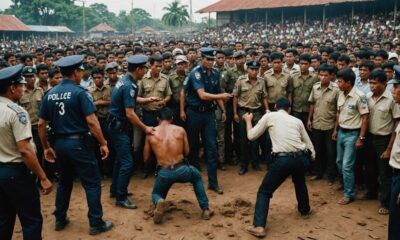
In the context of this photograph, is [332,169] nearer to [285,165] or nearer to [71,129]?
[285,165]

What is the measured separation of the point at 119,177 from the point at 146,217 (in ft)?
2.28

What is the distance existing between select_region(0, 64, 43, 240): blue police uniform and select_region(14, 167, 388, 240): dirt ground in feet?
3.44

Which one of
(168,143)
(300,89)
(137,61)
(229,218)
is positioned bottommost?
(229,218)

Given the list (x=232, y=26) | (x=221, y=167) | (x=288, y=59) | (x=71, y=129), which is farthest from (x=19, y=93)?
(x=232, y=26)

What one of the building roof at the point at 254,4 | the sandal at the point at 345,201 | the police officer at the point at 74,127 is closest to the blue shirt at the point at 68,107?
the police officer at the point at 74,127

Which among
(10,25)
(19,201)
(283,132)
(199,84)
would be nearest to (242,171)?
(199,84)

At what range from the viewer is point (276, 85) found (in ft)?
22.4

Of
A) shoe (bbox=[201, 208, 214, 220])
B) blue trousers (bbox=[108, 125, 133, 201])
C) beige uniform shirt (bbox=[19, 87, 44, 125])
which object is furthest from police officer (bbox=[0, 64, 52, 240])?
beige uniform shirt (bbox=[19, 87, 44, 125])

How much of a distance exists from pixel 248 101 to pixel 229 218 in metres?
2.46

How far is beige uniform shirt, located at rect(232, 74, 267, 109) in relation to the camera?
663 centimetres

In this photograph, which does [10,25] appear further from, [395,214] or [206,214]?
[395,214]

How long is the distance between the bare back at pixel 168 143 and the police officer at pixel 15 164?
1523 mm

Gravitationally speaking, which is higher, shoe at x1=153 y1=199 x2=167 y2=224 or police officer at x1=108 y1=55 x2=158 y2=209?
police officer at x1=108 y1=55 x2=158 y2=209

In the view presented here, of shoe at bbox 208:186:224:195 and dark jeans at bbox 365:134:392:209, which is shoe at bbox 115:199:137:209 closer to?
shoe at bbox 208:186:224:195
